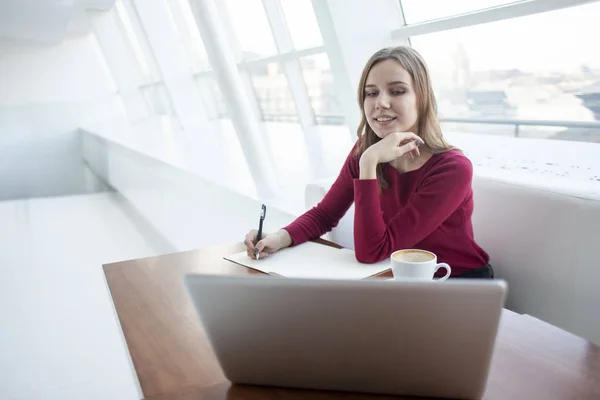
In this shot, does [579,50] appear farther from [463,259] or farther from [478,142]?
[463,259]

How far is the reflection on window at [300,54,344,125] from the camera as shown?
3488 mm

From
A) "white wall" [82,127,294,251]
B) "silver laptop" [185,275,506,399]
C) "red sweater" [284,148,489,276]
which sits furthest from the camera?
"white wall" [82,127,294,251]

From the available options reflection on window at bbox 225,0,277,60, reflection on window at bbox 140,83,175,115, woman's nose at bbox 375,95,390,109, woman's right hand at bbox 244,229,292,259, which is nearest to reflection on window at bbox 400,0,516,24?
woman's nose at bbox 375,95,390,109

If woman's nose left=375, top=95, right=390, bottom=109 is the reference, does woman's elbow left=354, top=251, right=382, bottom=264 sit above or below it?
below

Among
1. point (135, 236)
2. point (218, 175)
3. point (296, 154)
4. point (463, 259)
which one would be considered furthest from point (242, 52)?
point (463, 259)

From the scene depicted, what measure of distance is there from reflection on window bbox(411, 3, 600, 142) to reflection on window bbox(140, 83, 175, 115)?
5697 mm

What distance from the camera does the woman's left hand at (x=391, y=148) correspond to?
3.78 feet

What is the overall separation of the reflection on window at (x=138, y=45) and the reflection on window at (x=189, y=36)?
96 cm

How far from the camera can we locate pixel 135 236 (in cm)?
430

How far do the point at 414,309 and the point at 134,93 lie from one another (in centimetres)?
804

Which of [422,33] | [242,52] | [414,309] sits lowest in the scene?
[414,309]

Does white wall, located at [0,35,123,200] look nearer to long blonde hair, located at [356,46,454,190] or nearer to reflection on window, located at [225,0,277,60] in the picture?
reflection on window, located at [225,0,277,60]

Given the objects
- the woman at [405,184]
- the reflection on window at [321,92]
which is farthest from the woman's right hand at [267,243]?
the reflection on window at [321,92]

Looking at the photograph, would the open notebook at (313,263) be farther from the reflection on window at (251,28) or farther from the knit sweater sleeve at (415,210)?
the reflection on window at (251,28)
